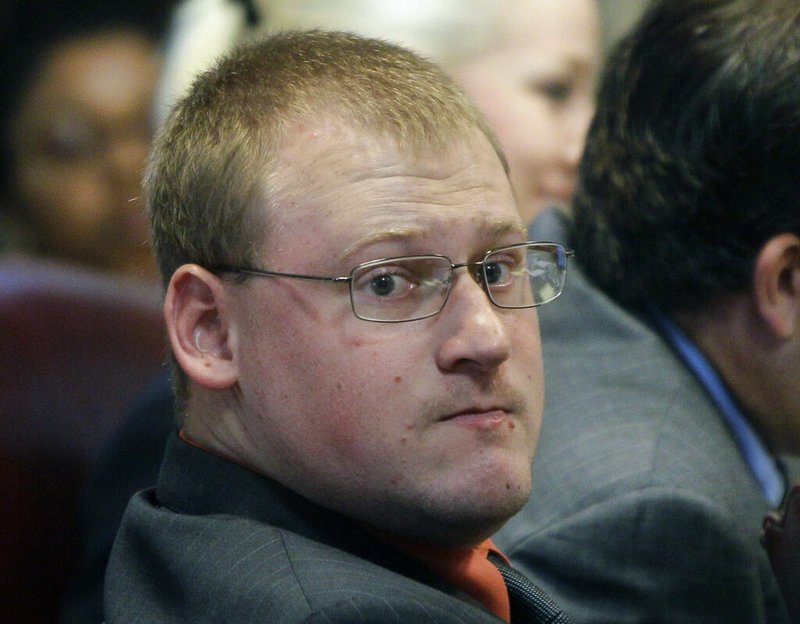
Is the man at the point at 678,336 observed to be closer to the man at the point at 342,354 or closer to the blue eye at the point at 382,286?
the man at the point at 342,354

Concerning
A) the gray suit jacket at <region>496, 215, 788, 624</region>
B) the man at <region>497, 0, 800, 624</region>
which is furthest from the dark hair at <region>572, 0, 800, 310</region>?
the gray suit jacket at <region>496, 215, 788, 624</region>

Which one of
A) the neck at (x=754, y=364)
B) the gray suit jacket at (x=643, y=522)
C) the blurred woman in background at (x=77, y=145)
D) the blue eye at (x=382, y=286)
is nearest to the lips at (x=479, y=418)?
the blue eye at (x=382, y=286)

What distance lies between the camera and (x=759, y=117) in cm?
156

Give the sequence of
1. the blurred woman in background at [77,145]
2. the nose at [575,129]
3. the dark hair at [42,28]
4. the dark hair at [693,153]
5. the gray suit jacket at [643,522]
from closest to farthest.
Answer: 1. the gray suit jacket at [643,522]
2. the dark hair at [693,153]
3. the nose at [575,129]
4. the blurred woman in background at [77,145]
5. the dark hair at [42,28]

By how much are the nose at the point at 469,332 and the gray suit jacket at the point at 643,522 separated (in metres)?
0.36

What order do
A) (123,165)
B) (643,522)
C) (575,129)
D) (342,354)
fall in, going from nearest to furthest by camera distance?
(342,354) → (643,522) → (575,129) → (123,165)

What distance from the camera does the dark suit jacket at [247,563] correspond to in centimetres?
94

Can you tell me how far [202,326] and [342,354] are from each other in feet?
0.50

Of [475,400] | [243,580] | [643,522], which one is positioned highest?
[475,400]

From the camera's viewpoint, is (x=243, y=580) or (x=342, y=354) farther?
(x=342, y=354)

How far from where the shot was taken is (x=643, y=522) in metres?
1.38

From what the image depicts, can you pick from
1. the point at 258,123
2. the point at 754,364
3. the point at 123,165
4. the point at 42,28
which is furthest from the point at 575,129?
the point at 42,28

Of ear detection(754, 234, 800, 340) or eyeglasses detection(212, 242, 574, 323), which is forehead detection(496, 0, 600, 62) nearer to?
ear detection(754, 234, 800, 340)

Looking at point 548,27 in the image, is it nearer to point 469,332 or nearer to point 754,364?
point 754,364
